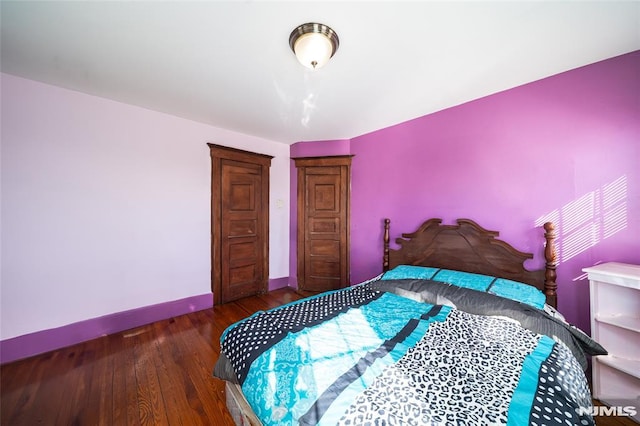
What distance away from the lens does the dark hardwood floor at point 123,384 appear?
4.63 feet

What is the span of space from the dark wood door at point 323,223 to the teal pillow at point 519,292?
1.86 metres

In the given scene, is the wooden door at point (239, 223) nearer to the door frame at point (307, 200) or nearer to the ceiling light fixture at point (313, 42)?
the door frame at point (307, 200)

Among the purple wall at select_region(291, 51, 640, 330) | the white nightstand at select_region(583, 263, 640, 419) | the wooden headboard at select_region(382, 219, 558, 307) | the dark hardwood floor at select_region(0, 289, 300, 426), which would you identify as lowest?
the dark hardwood floor at select_region(0, 289, 300, 426)

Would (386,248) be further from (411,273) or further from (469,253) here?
(469,253)

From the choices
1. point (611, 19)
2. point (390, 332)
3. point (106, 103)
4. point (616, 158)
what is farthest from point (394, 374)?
point (106, 103)

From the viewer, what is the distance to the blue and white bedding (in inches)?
33.6

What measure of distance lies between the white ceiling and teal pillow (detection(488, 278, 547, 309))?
1.66 meters

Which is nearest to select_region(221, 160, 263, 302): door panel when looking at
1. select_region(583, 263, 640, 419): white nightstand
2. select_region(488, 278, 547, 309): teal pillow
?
select_region(488, 278, 547, 309): teal pillow

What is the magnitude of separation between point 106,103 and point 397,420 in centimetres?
336

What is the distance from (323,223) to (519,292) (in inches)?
92.0

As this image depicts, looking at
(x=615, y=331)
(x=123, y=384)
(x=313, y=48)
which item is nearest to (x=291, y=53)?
(x=313, y=48)

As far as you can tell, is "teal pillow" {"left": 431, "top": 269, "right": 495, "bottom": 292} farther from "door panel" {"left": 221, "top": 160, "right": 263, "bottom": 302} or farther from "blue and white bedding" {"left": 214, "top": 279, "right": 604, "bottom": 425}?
"door panel" {"left": 221, "top": 160, "right": 263, "bottom": 302}

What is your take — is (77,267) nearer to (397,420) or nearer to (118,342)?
(118,342)

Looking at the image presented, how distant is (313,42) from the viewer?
1352mm
